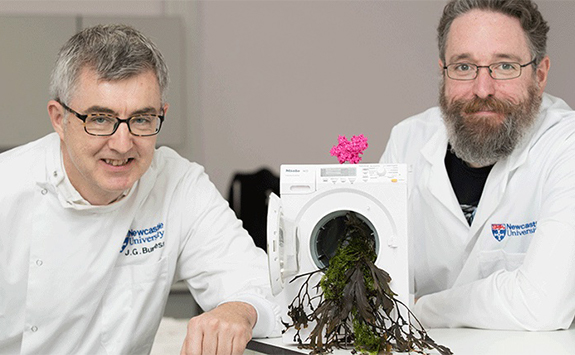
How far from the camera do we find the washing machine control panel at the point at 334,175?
6.92 ft

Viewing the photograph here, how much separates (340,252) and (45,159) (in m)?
1.02

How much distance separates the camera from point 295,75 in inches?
234

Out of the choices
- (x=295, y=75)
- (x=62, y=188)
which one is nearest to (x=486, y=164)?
(x=62, y=188)

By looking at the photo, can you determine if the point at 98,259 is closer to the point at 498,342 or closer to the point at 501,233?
the point at 498,342

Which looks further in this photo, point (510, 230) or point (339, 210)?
point (510, 230)

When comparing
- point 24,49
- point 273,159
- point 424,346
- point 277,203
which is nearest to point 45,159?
point 277,203

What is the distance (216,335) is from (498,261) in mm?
1149

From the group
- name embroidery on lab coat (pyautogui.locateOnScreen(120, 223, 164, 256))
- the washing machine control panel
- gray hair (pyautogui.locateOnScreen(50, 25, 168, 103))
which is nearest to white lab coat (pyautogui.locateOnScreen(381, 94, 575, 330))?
the washing machine control panel

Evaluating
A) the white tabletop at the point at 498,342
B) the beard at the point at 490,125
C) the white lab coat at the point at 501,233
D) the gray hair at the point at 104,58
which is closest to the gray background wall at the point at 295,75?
the white lab coat at the point at 501,233

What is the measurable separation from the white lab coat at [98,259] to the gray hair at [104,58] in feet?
0.90

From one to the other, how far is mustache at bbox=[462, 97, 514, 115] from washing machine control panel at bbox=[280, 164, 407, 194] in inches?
27.3

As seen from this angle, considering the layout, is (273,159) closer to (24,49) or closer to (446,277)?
(24,49)

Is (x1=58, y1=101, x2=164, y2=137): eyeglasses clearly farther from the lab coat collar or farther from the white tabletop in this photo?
the white tabletop

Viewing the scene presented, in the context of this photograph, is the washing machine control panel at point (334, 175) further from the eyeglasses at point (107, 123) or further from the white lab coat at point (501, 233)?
the eyeglasses at point (107, 123)
